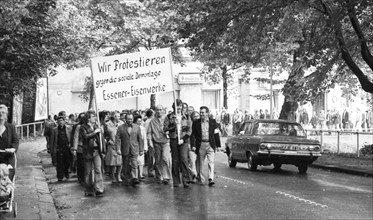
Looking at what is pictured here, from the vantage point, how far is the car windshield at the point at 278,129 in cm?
1983

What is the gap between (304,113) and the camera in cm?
4600

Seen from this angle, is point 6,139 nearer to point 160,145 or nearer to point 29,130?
point 160,145

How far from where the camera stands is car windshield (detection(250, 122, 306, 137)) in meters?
19.8

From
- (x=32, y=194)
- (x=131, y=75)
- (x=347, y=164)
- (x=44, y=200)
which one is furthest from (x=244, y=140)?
(x=44, y=200)

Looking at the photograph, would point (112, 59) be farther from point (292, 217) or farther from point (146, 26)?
point (146, 26)

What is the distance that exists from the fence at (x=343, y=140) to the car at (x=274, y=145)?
414 centimetres

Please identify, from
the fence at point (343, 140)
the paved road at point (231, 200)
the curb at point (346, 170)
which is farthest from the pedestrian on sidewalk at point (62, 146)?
the fence at point (343, 140)

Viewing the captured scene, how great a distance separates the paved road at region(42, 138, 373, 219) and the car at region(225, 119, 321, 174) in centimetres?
96

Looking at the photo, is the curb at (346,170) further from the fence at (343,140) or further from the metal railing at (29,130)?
the metal railing at (29,130)

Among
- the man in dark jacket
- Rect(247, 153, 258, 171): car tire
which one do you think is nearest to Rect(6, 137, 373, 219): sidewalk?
Rect(247, 153, 258, 171): car tire

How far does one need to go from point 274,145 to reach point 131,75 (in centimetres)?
536

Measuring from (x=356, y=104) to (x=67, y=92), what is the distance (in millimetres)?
24813

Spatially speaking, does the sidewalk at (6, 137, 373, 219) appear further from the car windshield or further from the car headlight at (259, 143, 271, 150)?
the car headlight at (259, 143, 271, 150)

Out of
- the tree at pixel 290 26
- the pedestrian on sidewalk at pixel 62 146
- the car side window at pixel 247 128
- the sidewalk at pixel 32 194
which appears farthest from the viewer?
the car side window at pixel 247 128
